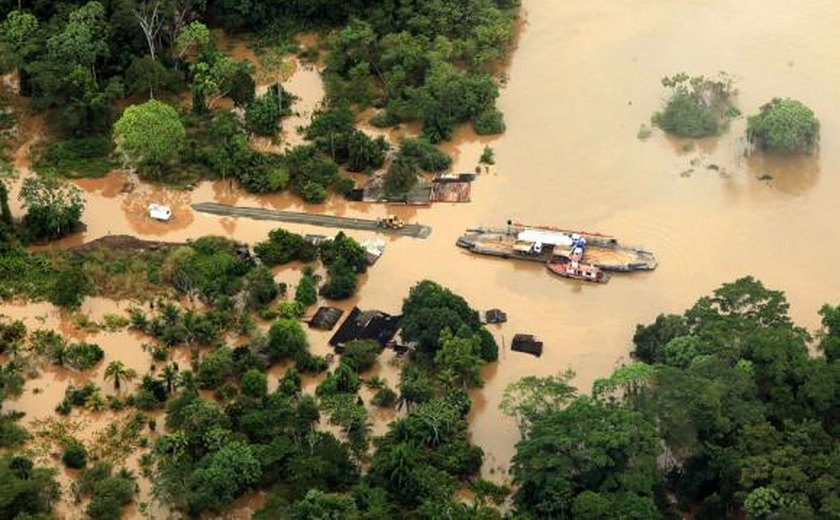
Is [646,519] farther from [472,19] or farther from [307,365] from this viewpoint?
[472,19]

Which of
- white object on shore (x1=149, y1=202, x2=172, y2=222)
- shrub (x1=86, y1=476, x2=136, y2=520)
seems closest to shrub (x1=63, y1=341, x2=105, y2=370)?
shrub (x1=86, y1=476, x2=136, y2=520)

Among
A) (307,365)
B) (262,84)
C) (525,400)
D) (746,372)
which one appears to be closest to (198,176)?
(262,84)

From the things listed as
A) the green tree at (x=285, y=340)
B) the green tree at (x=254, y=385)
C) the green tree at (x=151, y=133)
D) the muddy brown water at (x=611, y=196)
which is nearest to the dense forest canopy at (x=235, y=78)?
the green tree at (x=151, y=133)

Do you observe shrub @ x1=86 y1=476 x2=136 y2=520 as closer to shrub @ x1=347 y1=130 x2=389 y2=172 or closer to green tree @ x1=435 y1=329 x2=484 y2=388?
green tree @ x1=435 y1=329 x2=484 y2=388

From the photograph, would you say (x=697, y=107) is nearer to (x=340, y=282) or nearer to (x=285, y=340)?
(x=340, y=282)

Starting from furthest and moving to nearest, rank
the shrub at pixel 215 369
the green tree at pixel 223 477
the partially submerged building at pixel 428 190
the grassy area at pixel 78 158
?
1. the grassy area at pixel 78 158
2. the partially submerged building at pixel 428 190
3. the shrub at pixel 215 369
4. the green tree at pixel 223 477

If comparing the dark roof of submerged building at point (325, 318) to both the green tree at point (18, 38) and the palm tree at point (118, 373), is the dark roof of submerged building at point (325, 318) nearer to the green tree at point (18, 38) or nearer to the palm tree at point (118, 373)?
the palm tree at point (118, 373)

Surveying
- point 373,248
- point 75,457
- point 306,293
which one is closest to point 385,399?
point 306,293
